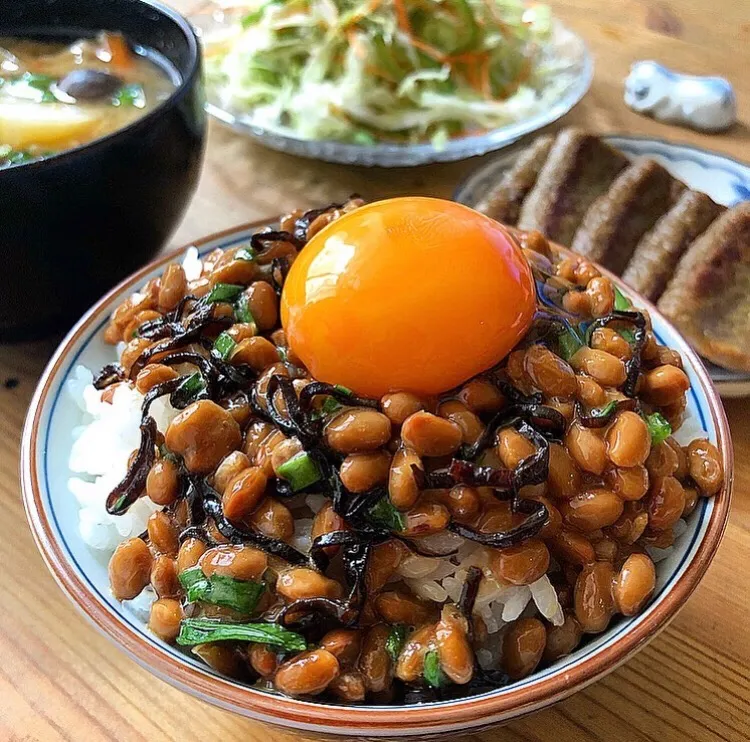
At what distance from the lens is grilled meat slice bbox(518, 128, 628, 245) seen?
3029 millimetres

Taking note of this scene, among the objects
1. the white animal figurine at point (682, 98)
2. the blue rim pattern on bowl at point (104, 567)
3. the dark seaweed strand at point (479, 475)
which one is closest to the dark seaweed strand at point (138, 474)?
the blue rim pattern on bowl at point (104, 567)

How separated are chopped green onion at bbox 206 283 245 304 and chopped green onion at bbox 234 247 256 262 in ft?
0.31

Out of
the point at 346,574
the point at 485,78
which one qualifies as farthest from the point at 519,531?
the point at 485,78

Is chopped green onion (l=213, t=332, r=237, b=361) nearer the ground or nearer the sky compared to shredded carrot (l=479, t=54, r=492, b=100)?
nearer the sky

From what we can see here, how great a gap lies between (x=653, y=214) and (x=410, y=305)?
1.62 meters

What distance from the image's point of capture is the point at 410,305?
5.84ft

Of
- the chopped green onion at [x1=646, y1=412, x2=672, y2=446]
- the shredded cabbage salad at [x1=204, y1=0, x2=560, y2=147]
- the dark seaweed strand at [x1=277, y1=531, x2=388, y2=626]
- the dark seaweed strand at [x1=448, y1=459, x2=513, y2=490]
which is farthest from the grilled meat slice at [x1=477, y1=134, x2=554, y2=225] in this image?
the dark seaweed strand at [x1=277, y1=531, x2=388, y2=626]

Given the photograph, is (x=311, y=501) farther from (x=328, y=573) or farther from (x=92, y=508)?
(x=92, y=508)

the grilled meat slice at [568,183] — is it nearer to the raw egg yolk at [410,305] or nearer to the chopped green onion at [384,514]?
the raw egg yolk at [410,305]

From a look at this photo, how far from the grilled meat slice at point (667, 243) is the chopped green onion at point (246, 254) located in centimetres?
135

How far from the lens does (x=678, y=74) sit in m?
4.04

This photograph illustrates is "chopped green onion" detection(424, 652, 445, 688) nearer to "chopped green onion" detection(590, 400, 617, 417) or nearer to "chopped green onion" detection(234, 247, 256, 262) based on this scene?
"chopped green onion" detection(590, 400, 617, 417)

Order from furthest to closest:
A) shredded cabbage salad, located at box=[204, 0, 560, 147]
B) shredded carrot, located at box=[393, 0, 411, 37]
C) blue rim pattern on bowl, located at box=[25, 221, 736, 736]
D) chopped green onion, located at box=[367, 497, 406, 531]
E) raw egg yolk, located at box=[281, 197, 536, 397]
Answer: shredded carrot, located at box=[393, 0, 411, 37], shredded cabbage salad, located at box=[204, 0, 560, 147], raw egg yolk, located at box=[281, 197, 536, 397], chopped green onion, located at box=[367, 497, 406, 531], blue rim pattern on bowl, located at box=[25, 221, 736, 736]

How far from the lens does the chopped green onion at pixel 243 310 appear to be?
2.01 meters
